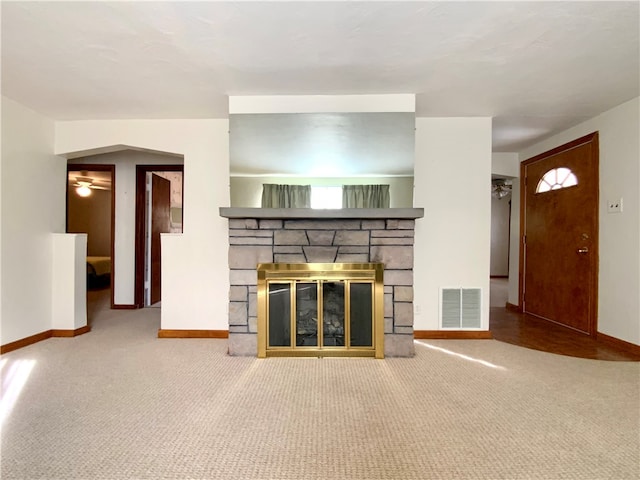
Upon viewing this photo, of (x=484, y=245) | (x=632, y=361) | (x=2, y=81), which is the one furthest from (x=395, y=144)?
(x=2, y=81)

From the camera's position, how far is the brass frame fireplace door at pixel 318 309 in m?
A: 2.74

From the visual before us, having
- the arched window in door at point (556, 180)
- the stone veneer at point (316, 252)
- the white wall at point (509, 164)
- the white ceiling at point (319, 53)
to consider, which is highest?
the white ceiling at point (319, 53)

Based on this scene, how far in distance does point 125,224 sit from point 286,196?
121 inches

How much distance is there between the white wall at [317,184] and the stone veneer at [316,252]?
0.15m

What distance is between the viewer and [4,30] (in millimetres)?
1862

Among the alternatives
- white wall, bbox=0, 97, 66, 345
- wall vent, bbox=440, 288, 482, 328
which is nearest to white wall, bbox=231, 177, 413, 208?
wall vent, bbox=440, 288, 482, 328

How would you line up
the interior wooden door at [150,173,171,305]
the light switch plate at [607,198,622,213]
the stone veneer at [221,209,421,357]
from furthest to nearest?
the interior wooden door at [150,173,171,305], the light switch plate at [607,198,622,213], the stone veneer at [221,209,421,357]

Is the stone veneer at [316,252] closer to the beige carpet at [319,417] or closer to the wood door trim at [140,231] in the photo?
the beige carpet at [319,417]

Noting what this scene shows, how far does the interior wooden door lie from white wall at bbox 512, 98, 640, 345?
5.44 meters

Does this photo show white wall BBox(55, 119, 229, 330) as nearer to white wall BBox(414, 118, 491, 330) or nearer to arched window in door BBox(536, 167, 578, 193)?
white wall BBox(414, 118, 491, 330)

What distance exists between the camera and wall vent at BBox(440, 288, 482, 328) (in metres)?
3.23

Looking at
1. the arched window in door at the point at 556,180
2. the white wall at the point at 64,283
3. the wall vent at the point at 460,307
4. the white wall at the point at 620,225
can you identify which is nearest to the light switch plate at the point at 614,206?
the white wall at the point at 620,225

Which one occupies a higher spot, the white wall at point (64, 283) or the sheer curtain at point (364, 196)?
the sheer curtain at point (364, 196)

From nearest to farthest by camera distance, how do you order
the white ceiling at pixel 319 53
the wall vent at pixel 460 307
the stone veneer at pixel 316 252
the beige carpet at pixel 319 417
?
the beige carpet at pixel 319 417 < the white ceiling at pixel 319 53 < the stone veneer at pixel 316 252 < the wall vent at pixel 460 307
